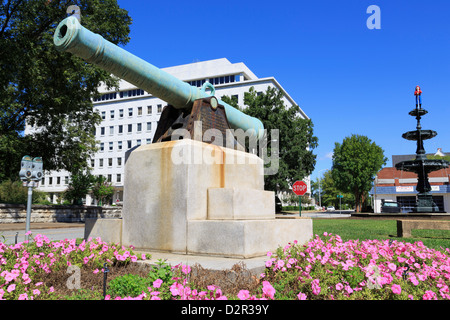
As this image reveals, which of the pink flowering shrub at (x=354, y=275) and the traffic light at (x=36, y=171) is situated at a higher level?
the traffic light at (x=36, y=171)

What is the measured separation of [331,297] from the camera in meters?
2.91

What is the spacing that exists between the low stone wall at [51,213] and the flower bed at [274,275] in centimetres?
1828

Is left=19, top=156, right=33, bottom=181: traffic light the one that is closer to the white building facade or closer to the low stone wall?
the low stone wall

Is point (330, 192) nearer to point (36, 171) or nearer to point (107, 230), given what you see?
point (36, 171)

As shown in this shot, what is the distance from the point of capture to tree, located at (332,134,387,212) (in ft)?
162

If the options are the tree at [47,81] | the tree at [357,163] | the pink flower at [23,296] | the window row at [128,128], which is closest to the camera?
the pink flower at [23,296]

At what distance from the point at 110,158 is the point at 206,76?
25.4 m

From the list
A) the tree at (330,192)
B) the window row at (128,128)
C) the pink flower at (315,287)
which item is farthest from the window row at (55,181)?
the pink flower at (315,287)

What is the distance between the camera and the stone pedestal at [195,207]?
4668 mm

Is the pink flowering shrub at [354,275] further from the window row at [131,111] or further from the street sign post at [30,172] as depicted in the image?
the window row at [131,111]

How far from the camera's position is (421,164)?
74.4 feet

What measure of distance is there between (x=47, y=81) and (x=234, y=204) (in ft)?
57.7

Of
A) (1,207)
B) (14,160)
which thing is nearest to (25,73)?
(14,160)

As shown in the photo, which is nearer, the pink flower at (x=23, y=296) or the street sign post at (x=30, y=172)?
the pink flower at (x=23, y=296)
